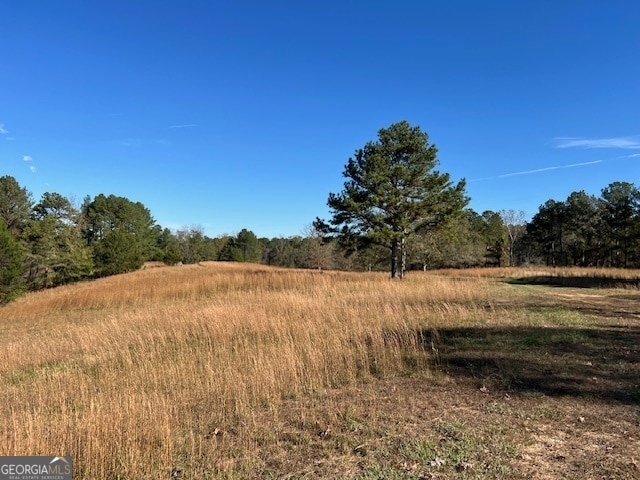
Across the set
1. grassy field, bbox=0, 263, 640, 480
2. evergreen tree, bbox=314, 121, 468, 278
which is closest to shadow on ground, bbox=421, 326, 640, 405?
grassy field, bbox=0, 263, 640, 480

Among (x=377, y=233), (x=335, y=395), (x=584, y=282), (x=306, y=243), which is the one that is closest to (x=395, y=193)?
(x=377, y=233)

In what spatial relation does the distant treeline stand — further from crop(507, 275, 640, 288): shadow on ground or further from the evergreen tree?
crop(507, 275, 640, 288): shadow on ground

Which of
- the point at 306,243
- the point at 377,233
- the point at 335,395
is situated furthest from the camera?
the point at 306,243

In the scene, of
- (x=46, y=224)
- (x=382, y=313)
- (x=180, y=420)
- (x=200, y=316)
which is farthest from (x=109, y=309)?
(x=46, y=224)

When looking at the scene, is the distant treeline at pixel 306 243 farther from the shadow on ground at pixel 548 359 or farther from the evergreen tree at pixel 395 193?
the shadow on ground at pixel 548 359

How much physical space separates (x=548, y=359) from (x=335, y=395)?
3.18 meters

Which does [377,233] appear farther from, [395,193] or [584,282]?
[584,282]

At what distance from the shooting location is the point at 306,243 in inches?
2520

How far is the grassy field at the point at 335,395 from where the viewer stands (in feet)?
9.92

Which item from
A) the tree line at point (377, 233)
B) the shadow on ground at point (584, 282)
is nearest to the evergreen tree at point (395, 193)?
the tree line at point (377, 233)

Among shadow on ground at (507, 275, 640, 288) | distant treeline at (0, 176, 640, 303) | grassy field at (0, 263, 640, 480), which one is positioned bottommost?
grassy field at (0, 263, 640, 480)

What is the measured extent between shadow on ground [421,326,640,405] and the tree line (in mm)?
11598

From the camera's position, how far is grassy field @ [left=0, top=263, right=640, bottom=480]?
3023 mm

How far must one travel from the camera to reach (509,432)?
11.2 feet
